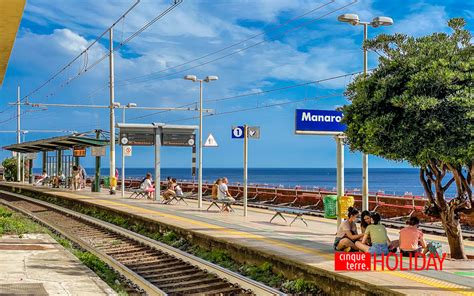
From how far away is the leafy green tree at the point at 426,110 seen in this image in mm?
12695

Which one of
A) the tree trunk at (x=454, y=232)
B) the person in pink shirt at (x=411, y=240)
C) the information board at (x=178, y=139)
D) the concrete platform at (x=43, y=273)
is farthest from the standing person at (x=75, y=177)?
the person in pink shirt at (x=411, y=240)

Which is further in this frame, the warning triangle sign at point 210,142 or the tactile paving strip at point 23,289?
the warning triangle sign at point 210,142

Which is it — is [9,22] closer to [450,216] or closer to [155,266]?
Result: [155,266]

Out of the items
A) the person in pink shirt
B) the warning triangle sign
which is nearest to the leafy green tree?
the person in pink shirt

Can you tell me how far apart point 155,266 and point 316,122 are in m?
5.44

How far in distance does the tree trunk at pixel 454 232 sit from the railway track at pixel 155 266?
14.6 feet

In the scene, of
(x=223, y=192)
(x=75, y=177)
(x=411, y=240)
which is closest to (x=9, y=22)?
(x=411, y=240)

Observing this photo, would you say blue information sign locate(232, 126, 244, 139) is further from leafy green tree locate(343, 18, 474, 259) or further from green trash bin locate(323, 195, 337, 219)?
leafy green tree locate(343, 18, 474, 259)

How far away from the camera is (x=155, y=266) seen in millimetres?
15781

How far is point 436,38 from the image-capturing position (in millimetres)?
13805

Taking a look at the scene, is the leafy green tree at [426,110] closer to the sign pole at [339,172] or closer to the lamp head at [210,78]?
the sign pole at [339,172]

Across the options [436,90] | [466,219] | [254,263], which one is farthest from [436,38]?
[466,219]

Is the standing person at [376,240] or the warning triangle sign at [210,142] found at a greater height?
the warning triangle sign at [210,142]

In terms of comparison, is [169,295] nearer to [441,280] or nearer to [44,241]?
[441,280]
